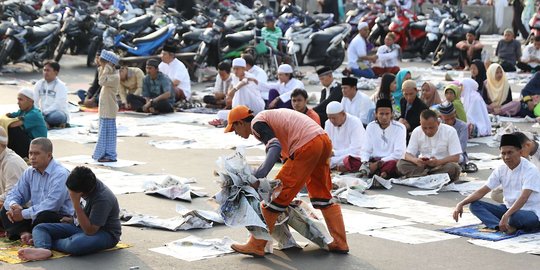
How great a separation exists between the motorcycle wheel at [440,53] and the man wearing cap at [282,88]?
9464 millimetres

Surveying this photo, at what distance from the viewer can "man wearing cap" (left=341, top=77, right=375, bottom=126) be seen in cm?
1438

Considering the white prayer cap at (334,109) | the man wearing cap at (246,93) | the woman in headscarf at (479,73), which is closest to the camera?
the white prayer cap at (334,109)

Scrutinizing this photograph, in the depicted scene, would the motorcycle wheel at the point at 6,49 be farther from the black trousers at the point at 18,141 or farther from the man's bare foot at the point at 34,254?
the man's bare foot at the point at 34,254

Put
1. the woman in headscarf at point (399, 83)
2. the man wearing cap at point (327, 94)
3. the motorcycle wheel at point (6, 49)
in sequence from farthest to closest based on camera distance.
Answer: the motorcycle wheel at point (6, 49)
the woman in headscarf at point (399, 83)
the man wearing cap at point (327, 94)

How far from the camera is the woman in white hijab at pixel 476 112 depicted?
52.5ft

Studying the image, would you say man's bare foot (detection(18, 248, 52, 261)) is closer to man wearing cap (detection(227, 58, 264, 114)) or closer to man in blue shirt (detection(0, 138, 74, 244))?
man in blue shirt (detection(0, 138, 74, 244))

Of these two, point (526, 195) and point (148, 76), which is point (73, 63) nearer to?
point (148, 76)

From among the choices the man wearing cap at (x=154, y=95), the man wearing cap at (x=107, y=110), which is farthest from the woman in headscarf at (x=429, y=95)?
the man wearing cap at (x=154, y=95)

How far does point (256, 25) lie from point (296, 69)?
1.82m

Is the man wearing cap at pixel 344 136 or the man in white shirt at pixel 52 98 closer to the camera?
the man wearing cap at pixel 344 136

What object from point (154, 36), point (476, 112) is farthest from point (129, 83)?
point (476, 112)

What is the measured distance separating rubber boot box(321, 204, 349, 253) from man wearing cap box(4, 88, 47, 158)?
4.06 metres

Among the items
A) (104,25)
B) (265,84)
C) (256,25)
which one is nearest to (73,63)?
(104,25)

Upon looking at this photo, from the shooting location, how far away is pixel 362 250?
9195mm
